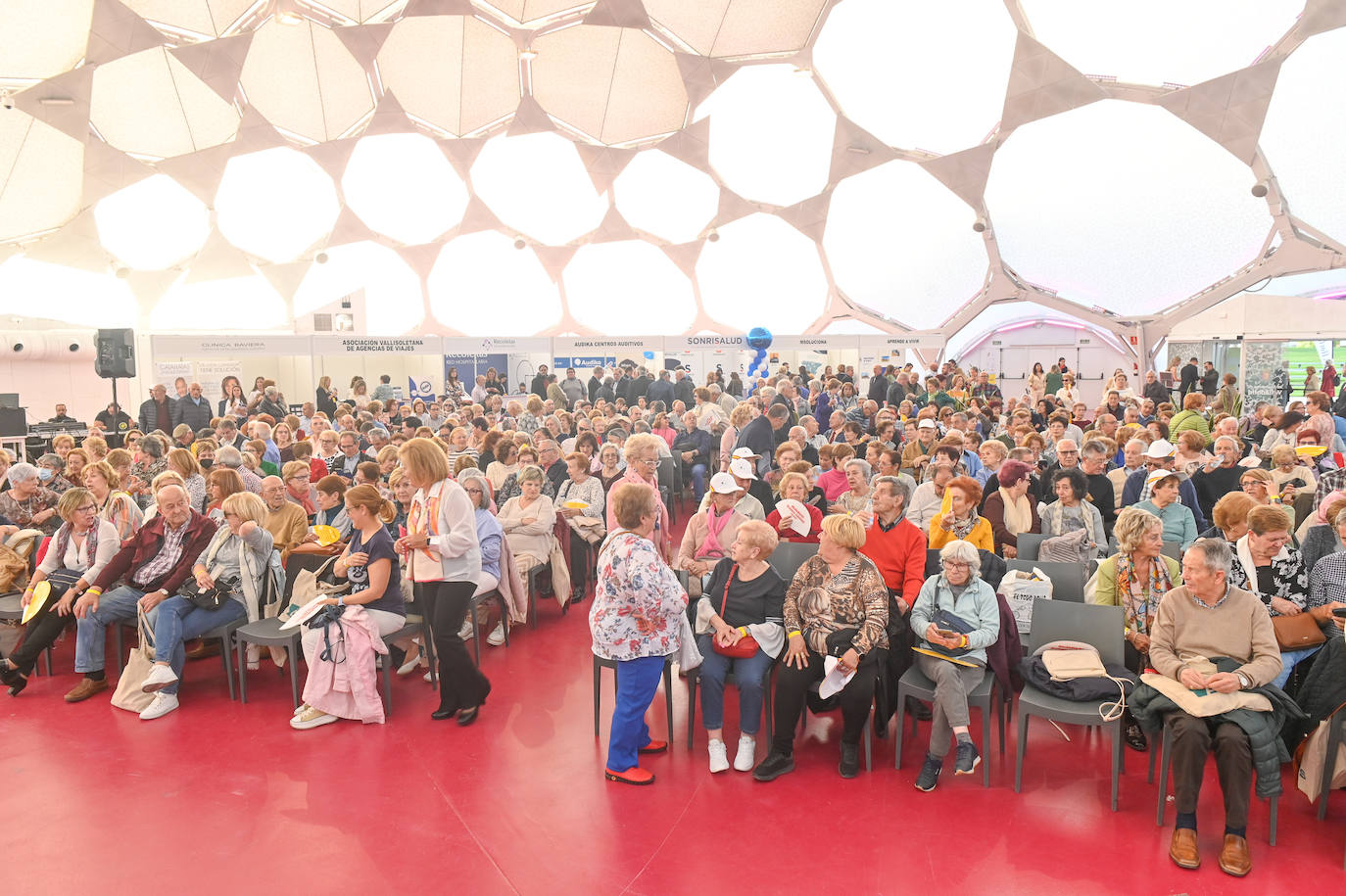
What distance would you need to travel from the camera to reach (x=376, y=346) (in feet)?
57.4

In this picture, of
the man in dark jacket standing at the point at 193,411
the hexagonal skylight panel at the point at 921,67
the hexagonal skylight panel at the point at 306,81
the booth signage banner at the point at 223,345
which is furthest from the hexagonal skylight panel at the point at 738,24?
the man in dark jacket standing at the point at 193,411

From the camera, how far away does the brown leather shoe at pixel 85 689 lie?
17.3 ft

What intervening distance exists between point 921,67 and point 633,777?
21845 millimetres

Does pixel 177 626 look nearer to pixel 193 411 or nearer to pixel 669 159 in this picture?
pixel 193 411

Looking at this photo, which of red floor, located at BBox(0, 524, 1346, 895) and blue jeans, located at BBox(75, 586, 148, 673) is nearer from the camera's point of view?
red floor, located at BBox(0, 524, 1346, 895)

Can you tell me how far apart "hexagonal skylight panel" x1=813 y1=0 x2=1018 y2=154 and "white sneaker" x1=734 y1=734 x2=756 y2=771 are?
64.9 ft

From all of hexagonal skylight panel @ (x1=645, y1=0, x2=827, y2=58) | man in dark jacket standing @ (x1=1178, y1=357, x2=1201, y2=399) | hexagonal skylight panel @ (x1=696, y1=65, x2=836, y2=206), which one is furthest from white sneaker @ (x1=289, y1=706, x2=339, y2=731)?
hexagonal skylight panel @ (x1=696, y1=65, x2=836, y2=206)

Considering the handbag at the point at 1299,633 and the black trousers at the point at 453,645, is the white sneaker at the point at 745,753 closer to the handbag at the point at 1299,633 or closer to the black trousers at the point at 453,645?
the black trousers at the point at 453,645

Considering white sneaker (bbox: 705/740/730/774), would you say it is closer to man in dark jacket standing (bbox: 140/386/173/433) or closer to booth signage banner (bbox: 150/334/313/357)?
man in dark jacket standing (bbox: 140/386/173/433)

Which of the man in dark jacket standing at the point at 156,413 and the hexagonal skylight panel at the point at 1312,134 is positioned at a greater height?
the hexagonal skylight panel at the point at 1312,134

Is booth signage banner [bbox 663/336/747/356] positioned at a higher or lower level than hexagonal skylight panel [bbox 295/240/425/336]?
lower

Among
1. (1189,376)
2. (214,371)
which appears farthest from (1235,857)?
(214,371)

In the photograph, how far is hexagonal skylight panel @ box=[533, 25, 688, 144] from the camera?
71.1 feet

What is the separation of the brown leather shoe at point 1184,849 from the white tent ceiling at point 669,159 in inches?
772
